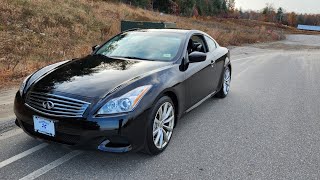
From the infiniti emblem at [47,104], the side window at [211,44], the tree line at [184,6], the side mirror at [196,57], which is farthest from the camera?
the tree line at [184,6]

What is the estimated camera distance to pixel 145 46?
5098 millimetres

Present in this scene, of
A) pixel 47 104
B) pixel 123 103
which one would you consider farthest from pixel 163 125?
pixel 47 104

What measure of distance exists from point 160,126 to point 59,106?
123 cm

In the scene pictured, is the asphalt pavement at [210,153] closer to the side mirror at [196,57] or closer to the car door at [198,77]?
the car door at [198,77]

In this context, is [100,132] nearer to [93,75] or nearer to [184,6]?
[93,75]

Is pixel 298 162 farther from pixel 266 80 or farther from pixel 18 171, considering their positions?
pixel 266 80

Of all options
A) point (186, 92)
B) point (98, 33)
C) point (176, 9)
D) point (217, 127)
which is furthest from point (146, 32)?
point (176, 9)

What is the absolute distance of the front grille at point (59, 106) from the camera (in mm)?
3406

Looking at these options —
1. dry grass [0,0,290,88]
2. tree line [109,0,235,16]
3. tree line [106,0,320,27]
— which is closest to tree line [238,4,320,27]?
tree line [106,0,320,27]

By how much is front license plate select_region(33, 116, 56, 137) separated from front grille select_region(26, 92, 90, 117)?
76 mm

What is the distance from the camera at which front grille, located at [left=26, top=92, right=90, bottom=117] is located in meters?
3.41

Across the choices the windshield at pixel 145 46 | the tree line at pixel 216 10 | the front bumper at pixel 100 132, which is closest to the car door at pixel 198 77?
the windshield at pixel 145 46

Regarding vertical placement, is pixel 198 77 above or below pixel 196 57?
below

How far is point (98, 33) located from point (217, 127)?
1357cm
